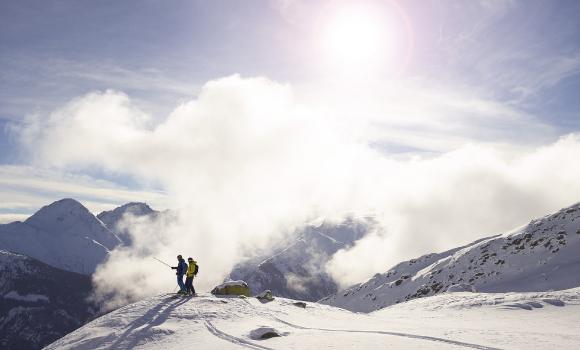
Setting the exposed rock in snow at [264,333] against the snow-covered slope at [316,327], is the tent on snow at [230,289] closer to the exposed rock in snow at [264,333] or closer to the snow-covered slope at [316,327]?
the snow-covered slope at [316,327]

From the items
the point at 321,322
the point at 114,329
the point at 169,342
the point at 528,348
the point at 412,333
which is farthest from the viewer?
the point at 321,322

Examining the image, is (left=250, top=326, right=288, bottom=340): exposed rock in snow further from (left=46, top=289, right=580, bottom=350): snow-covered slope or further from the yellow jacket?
the yellow jacket

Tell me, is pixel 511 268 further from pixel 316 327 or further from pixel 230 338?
pixel 230 338

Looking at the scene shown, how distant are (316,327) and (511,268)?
196 feet

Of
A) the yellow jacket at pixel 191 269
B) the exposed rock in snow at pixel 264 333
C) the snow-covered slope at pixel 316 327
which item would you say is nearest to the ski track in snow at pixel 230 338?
the snow-covered slope at pixel 316 327

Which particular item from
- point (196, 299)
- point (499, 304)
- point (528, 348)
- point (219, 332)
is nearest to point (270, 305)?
point (196, 299)

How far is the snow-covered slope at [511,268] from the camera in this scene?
60628mm

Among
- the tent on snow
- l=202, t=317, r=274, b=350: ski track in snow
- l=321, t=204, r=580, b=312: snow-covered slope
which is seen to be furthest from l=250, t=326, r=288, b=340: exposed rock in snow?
l=321, t=204, r=580, b=312: snow-covered slope

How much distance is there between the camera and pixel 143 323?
25391mm

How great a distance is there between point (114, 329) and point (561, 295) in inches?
1165

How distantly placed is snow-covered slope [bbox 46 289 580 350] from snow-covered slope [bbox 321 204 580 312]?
2852cm

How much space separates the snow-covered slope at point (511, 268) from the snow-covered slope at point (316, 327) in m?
28.5

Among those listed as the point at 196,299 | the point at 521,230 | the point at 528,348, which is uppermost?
the point at 521,230

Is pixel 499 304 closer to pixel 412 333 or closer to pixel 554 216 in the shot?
pixel 412 333
